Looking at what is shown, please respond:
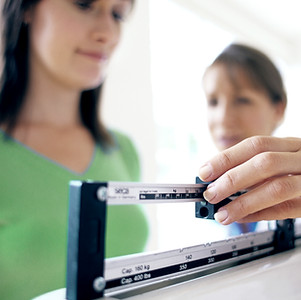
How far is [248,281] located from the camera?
0.43m

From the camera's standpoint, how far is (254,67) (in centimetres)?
130

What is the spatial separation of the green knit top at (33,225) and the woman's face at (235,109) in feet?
1.58

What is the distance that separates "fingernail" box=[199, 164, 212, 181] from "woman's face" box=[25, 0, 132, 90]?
61 cm

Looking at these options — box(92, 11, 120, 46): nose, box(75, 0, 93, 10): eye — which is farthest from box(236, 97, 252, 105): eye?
box(75, 0, 93, 10): eye

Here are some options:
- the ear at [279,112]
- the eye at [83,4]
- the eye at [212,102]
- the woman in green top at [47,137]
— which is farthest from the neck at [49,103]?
the ear at [279,112]

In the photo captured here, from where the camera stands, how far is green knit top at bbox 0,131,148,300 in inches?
29.6

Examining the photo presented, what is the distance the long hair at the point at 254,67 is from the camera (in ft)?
4.01

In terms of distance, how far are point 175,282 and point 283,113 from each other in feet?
3.56

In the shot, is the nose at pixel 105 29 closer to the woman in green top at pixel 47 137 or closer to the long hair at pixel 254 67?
the woman in green top at pixel 47 137

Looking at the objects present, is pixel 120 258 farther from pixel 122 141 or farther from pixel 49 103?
pixel 122 141

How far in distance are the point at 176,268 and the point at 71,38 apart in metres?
0.74

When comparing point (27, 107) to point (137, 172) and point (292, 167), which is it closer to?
point (137, 172)

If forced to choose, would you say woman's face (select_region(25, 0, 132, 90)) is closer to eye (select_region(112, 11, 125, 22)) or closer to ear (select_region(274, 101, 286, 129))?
eye (select_region(112, 11, 125, 22))

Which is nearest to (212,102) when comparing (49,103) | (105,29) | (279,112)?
(279,112)
